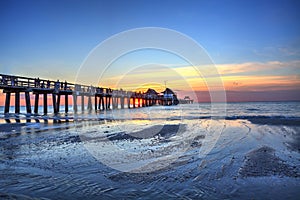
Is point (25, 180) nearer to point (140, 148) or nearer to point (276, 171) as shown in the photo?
point (140, 148)

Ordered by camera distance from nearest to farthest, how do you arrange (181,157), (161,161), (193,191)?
(193,191), (161,161), (181,157)

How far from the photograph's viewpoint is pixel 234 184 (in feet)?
15.6

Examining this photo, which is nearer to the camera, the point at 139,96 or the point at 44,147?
the point at 44,147

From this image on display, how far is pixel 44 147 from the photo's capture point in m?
8.66

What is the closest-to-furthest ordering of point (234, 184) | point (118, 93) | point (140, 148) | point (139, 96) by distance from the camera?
point (234, 184) → point (140, 148) → point (118, 93) → point (139, 96)

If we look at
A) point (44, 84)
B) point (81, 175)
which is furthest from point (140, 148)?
point (44, 84)

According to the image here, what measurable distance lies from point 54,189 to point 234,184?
356cm

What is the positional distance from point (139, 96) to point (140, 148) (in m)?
70.7

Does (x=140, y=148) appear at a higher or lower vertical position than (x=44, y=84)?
lower

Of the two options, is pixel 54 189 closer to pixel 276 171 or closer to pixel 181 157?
pixel 181 157

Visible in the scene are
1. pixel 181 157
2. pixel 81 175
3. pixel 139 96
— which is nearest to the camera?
pixel 81 175

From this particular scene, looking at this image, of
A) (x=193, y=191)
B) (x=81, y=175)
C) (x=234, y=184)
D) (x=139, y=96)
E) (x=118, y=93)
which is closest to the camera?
(x=193, y=191)

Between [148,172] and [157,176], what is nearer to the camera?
[157,176]

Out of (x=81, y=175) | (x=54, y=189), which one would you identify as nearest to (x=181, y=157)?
(x=81, y=175)
